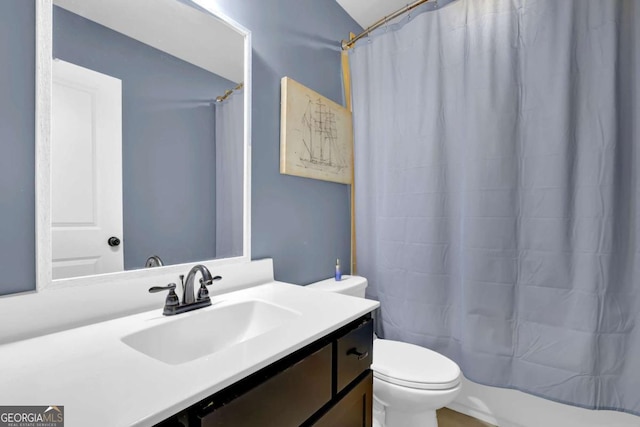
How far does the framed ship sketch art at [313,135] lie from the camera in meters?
1.42

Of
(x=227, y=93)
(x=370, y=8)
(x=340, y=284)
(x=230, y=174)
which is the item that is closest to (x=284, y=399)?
(x=230, y=174)

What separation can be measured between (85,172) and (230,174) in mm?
490

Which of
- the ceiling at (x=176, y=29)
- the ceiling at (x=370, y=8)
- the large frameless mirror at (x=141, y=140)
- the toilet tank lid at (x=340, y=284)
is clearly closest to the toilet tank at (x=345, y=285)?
the toilet tank lid at (x=340, y=284)

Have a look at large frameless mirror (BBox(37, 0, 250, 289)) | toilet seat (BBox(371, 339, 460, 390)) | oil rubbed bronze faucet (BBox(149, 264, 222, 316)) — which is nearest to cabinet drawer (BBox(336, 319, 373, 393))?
toilet seat (BBox(371, 339, 460, 390))

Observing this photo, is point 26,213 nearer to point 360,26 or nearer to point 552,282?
point 552,282

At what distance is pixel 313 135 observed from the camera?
62.2 inches

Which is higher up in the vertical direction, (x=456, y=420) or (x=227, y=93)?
(x=227, y=93)

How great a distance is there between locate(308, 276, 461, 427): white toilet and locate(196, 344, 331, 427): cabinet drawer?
1.77 ft

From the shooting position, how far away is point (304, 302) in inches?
39.2

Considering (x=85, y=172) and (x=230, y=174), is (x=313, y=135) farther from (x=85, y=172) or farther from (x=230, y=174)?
(x=85, y=172)

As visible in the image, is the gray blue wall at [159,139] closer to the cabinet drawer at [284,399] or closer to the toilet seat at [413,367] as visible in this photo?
the cabinet drawer at [284,399]

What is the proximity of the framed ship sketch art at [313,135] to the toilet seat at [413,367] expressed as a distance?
0.98 meters

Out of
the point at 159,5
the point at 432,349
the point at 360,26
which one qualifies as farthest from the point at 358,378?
A: the point at 360,26

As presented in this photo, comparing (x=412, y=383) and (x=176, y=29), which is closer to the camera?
(x=176, y=29)
